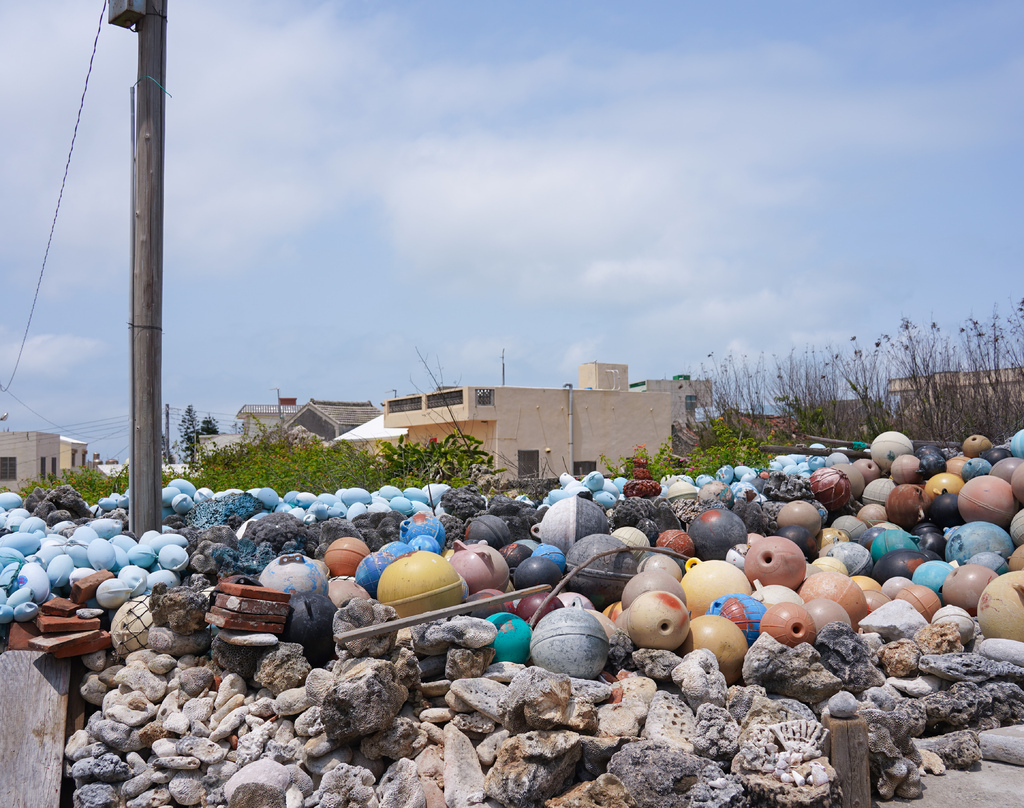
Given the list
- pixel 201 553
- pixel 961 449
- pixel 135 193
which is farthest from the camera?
pixel 961 449

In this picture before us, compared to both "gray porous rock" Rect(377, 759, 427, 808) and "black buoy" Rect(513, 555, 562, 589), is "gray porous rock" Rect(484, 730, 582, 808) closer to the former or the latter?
"gray porous rock" Rect(377, 759, 427, 808)

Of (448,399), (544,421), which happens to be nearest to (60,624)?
(448,399)

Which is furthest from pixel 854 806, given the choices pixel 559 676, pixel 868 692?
pixel 559 676

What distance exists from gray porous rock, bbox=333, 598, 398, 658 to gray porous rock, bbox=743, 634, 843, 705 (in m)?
2.53

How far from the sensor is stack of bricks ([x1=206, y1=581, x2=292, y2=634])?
5.24m

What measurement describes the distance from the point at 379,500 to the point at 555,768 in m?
4.98

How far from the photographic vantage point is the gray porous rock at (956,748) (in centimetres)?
534

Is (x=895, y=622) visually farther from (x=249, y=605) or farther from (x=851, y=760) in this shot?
(x=249, y=605)

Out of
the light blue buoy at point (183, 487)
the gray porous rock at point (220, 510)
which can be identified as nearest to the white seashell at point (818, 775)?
the gray porous rock at point (220, 510)

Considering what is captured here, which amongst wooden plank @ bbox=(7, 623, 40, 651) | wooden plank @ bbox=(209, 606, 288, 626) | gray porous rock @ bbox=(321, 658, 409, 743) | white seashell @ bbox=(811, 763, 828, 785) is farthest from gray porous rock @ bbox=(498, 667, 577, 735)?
wooden plank @ bbox=(7, 623, 40, 651)

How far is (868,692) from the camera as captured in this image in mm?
5629

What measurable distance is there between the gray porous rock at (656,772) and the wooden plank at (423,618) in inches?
58.6

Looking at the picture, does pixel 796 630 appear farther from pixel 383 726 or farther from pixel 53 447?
pixel 53 447

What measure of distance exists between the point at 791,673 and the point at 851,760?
92 centimetres
